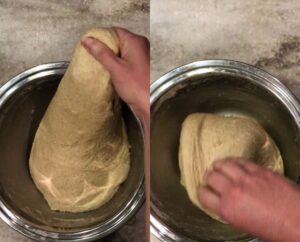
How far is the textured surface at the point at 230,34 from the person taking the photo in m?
0.60

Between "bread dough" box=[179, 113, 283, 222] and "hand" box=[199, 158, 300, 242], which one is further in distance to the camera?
"bread dough" box=[179, 113, 283, 222]

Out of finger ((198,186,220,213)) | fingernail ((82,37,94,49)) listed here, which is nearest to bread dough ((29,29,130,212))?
fingernail ((82,37,94,49))

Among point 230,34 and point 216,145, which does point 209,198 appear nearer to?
point 216,145

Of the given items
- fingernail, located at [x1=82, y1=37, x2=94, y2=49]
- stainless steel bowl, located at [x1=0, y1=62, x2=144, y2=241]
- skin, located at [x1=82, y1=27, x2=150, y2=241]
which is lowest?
stainless steel bowl, located at [x1=0, y1=62, x2=144, y2=241]

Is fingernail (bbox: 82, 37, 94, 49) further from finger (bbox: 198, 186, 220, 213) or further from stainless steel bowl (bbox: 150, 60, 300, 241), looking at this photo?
finger (bbox: 198, 186, 220, 213)

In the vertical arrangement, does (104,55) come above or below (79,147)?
above

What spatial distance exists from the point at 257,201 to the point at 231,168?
0.06 meters

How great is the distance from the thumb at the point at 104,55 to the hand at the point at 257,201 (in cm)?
18

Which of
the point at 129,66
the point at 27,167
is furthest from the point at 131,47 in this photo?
the point at 27,167

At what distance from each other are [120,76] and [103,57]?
0.03 m

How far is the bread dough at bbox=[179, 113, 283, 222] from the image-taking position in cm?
58

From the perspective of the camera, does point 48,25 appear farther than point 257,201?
Yes

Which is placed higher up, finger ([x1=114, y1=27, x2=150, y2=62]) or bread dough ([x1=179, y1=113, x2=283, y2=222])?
finger ([x1=114, y1=27, x2=150, y2=62])

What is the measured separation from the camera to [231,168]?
19.3 inches
